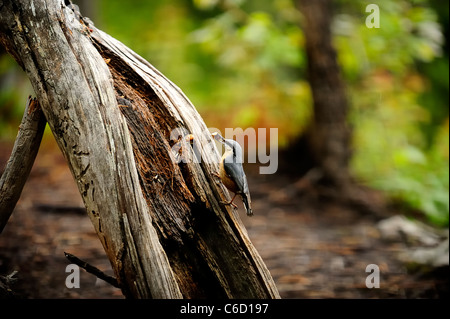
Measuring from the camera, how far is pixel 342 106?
4250 millimetres

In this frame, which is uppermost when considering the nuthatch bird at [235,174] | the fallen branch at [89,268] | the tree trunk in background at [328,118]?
the tree trunk in background at [328,118]

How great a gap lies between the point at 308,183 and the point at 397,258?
1450 millimetres

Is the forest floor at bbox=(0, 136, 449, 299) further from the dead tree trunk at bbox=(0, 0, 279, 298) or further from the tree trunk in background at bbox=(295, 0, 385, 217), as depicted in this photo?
the dead tree trunk at bbox=(0, 0, 279, 298)

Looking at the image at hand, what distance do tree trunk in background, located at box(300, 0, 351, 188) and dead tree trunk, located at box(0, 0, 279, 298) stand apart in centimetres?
263

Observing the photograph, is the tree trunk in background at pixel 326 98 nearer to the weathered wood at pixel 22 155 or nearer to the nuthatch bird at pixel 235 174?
the nuthatch bird at pixel 235 174

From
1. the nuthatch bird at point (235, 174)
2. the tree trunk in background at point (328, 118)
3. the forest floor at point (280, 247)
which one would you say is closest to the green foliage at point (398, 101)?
the tree trunk in background at point (328, 118)

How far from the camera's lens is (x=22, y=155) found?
1788mm

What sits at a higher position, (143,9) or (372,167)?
(143,9)

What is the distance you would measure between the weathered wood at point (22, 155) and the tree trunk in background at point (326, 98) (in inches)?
122

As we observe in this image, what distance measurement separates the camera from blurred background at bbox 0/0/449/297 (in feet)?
13.5

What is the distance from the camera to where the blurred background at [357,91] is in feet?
13.5

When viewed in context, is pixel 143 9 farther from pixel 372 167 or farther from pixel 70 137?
pixel 70 137

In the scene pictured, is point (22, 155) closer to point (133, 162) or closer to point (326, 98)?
point (133, 162)
